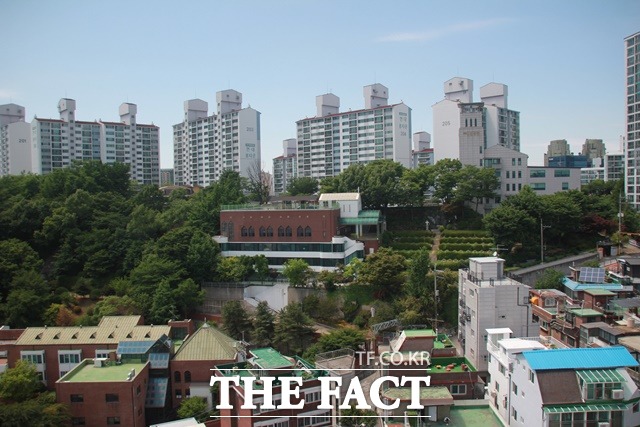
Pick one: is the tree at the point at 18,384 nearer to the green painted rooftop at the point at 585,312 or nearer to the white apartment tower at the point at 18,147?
the green painted rooftop at the point at 585,312

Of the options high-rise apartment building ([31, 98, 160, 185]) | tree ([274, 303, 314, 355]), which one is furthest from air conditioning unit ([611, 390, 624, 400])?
high-rise apartment building ([31, 98, 160, 185])

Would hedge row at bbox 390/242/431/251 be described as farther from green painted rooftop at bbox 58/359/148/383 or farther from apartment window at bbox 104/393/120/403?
apartment window at bbox 104/393/120/403

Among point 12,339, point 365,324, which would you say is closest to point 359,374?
point 365,324

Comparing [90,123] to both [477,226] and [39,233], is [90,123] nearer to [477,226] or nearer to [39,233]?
[39,233]

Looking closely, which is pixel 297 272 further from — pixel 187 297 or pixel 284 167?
pixel 284 167

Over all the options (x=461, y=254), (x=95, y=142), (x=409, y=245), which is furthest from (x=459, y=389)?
(x=95, y=142)
